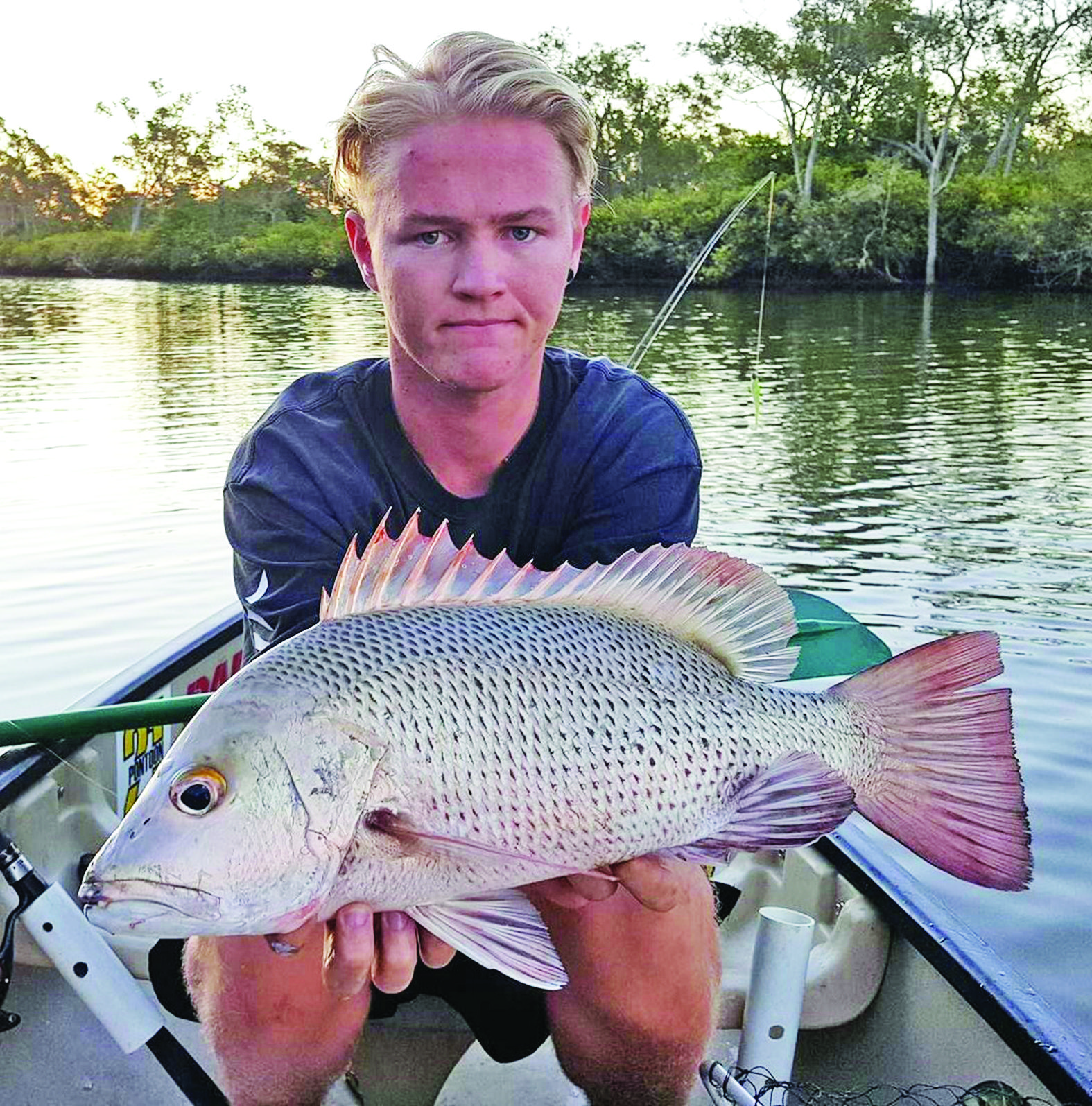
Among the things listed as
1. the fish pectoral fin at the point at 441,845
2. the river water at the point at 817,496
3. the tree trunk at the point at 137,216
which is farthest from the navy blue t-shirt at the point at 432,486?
the tree trunk at the point at 137,216

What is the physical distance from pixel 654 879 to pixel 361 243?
5.50ft

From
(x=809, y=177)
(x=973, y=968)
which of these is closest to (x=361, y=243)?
(x=973, y=968)

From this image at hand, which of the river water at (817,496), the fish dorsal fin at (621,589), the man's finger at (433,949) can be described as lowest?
the river water at (817,496)

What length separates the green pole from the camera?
2.66 meters

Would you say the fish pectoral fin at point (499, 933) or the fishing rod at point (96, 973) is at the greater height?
the fish pectoral fin at point (499, 933)

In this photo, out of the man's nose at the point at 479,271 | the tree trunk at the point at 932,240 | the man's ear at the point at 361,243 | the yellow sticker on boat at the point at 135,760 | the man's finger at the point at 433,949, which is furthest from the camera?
the tree trunk at the point at 932,240

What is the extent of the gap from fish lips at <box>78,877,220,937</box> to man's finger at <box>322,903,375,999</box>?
0.23 meters

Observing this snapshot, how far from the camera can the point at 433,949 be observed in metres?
2.10

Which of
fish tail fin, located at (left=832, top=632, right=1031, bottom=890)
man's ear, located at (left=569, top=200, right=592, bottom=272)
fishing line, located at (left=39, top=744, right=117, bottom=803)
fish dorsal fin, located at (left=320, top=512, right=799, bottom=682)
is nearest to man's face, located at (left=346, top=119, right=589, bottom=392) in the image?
man's ear, located at (left=569, top=200, right=592, bottom=272)

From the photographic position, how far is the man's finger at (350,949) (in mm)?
1873

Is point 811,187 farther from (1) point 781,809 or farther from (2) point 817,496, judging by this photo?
(1) point 781,809

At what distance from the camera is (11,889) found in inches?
118

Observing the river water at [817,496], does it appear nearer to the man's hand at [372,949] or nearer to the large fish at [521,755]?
the large fish at [521,755]

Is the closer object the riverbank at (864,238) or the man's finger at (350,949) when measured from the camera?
the man's finger at (350,949)
